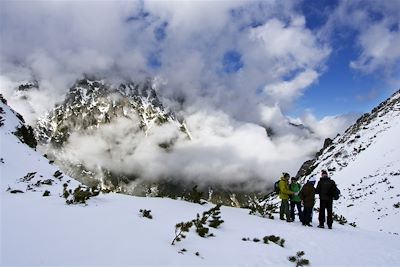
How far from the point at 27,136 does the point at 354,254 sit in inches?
1216

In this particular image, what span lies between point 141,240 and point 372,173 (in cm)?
4011

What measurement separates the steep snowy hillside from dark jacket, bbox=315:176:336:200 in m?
9.83

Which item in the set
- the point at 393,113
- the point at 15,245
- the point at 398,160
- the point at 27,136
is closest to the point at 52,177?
the point at 27,136

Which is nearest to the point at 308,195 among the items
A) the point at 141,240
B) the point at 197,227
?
the point at 197,227

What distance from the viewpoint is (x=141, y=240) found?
36.1 feet

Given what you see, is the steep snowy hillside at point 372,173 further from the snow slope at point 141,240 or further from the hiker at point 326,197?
the snow slope at point 141,240

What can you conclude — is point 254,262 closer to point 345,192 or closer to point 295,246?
point 295,246

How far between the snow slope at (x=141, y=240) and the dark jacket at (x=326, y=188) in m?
2.28

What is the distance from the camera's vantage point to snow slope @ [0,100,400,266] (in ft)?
29.8

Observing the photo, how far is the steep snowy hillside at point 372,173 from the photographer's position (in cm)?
3325

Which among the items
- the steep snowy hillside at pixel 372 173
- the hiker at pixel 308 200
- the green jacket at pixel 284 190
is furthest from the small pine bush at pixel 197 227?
the steep snowy hillside at pixel 372 173

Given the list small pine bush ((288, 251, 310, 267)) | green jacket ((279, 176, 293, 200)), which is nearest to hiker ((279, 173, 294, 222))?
green jacket ((279, 176, 293, 200))

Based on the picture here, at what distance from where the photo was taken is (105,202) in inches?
624

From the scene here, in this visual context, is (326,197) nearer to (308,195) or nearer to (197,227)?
(308,195)
